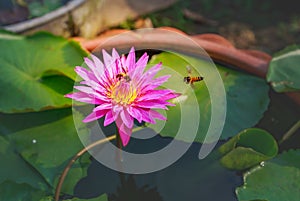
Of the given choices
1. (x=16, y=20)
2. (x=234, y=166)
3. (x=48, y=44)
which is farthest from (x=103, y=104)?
(x=16, y=20)

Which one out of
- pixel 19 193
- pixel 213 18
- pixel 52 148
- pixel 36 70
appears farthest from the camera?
pixel 213 18

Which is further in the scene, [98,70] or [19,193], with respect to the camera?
[19,193]

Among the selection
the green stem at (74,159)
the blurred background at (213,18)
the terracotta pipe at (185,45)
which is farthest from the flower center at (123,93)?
the blurred background at (213,18)

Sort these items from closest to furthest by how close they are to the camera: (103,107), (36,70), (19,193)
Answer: (103,107) < (19,193) < (36,70)

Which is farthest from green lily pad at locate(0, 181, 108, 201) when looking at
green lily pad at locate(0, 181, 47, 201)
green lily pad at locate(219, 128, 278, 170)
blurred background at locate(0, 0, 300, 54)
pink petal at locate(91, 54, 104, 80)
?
blurred background at locate(0, 0, 300, 54)

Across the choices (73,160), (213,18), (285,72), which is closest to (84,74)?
(73,160)

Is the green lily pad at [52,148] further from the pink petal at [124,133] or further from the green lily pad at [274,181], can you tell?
the green lily pad at [274,181]

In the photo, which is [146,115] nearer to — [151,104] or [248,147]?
[151,104]
